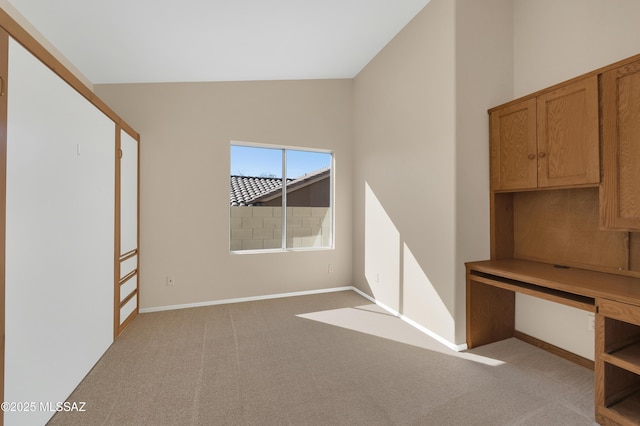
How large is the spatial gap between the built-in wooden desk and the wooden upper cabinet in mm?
692

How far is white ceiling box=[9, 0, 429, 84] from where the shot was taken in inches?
84.2

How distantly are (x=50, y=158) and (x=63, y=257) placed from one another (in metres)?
0.63

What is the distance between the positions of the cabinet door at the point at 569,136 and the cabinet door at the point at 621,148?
0.17 ft

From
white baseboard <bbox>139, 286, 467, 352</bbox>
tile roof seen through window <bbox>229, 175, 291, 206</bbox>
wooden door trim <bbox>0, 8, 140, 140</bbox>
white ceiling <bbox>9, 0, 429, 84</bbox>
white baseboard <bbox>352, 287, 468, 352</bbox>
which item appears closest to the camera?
wooden door trim <bbox>0, 8, 140, 140</bbox>

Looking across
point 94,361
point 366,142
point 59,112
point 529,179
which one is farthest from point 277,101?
point 94,361

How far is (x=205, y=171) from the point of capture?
11.5 ft

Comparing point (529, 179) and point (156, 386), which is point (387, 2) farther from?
point (156, 386)

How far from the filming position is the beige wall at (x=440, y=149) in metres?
2.39

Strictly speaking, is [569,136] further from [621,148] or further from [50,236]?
[50,236]

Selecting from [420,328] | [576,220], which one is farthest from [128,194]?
[576,220]

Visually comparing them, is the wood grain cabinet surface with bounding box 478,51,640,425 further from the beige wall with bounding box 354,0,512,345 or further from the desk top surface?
the beige wall with bounding box 354,0,512,345

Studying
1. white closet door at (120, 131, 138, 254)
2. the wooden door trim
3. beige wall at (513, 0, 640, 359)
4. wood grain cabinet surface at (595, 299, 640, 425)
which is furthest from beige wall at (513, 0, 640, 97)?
white closet door at (120, 131, 138, 254)

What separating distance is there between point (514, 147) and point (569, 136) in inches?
15.5

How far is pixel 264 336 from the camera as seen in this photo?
2.65 metres
